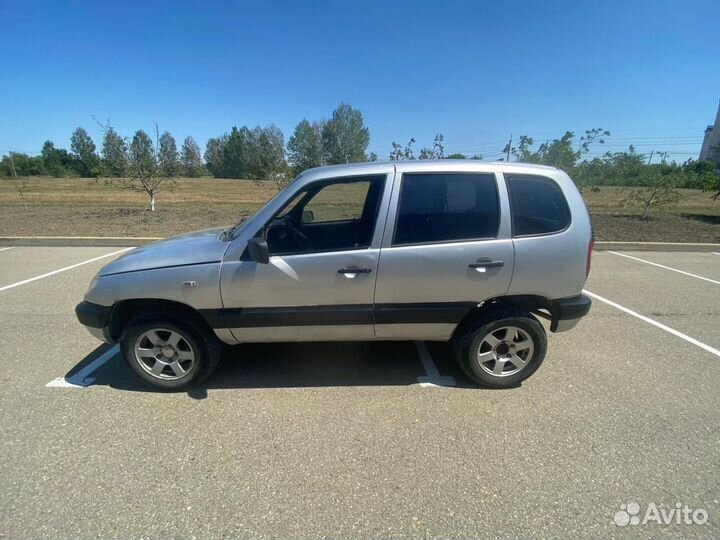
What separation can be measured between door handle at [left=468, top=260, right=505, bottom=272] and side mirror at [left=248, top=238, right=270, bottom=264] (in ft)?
5.02

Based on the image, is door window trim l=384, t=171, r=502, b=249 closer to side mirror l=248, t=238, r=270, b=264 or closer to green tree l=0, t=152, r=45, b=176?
Result: side mirror l=248, t=238, r=270, b=264

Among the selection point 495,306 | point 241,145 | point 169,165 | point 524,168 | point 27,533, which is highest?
point 241,145

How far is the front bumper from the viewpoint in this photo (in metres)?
2.66

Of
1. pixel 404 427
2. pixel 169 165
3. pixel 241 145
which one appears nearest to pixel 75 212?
pixel 169 165

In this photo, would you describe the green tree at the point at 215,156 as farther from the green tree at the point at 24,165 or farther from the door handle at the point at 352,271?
the door handle at the point at 352,271

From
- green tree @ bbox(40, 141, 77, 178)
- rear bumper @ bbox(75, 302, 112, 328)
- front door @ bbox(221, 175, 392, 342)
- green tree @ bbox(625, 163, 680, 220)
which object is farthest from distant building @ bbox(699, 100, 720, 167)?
green tree @ bbox(40, 141, 77, 178)

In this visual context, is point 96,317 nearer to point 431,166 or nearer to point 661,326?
point 431,166

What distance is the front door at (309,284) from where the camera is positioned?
252 centimetres

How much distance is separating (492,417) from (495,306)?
85 centimetres

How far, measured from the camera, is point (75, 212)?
40.1 ft

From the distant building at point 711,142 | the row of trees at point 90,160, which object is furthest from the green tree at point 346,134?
the distant building at point 711,142

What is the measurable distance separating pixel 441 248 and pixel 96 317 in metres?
2.76

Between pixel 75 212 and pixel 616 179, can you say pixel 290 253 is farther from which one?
pixel 616 179

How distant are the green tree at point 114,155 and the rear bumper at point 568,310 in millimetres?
13716
